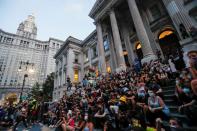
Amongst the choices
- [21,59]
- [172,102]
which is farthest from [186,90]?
[21,59]

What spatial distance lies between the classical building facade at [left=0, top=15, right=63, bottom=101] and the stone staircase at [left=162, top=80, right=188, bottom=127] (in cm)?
6890

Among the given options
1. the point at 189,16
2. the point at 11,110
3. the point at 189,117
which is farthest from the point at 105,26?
the point at 189,117

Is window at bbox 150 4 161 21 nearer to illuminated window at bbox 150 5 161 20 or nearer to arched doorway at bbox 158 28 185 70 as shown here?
illuminated window at bbox 150 5 161 20

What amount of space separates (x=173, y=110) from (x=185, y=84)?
118 cm

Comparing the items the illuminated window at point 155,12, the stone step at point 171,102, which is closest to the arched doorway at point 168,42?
the illuminated window at point 155,12

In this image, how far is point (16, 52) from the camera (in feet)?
242

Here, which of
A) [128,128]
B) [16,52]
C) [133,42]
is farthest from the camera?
[16,52]

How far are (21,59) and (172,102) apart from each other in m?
88.4

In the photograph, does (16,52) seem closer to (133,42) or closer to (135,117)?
(133,42)

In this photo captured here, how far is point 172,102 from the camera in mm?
5074

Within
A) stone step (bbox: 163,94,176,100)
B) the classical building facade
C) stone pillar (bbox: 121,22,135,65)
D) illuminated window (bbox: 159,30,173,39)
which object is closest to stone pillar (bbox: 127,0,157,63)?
illuminated window (bbox: 159,30,173,39)

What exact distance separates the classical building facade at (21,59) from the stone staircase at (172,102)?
68896mm

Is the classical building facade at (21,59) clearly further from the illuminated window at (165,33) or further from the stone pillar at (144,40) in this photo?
the illuminated window at (165,33)

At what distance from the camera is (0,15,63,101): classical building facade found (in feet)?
221
